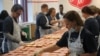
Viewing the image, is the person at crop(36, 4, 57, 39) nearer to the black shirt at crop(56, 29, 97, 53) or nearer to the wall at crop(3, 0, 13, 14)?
the wall at crop(3, 0, 13, 14)

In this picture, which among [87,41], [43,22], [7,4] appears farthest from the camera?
[7,4]

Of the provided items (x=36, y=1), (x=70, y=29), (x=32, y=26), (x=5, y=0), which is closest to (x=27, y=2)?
(x=36, y=1)

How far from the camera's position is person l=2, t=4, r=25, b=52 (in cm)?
337

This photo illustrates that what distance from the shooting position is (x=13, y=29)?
3.49 meters

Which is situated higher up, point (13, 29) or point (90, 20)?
point (90, 20)

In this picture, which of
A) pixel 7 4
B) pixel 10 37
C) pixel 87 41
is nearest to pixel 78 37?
pixel 87 41

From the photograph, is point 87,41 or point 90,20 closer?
point 87,41

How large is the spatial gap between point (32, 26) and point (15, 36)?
17.3 ft

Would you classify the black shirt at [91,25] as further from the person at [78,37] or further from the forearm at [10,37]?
the person at [78,37]

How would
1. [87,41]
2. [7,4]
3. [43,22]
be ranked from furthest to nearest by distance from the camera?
[7,4], [43,22], [87,41]

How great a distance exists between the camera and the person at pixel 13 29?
337 cm

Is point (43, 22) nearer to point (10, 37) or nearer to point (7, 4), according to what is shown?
point (10, 37)

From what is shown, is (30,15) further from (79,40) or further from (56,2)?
(79,40)

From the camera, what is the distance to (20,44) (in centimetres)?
365
